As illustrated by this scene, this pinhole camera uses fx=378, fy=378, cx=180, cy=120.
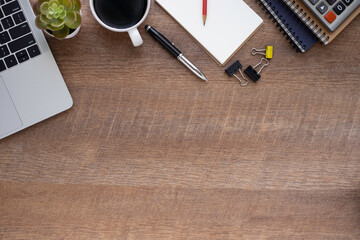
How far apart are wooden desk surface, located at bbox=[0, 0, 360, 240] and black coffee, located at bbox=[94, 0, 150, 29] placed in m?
0.06

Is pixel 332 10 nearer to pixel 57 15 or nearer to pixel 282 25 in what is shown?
pixel 282 25

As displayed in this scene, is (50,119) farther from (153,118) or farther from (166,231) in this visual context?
(166,231)

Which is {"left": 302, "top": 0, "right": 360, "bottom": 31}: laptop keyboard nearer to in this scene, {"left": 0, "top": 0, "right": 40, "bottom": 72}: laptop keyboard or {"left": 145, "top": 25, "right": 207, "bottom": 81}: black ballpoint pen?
{"left": 145, "top": 25, "right": 207, "bottom": 81}: black ballpoint pen

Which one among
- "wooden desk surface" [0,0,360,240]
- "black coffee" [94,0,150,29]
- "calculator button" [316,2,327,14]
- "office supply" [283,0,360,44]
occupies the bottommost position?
"wooden desk surface" [0,0,360,240]

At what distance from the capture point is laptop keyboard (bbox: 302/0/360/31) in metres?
0.79

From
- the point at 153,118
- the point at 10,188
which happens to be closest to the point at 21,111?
the point at 10,188

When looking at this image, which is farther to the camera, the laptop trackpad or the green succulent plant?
the laptop trackpad

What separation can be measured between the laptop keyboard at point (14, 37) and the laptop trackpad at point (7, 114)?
0.17 ft

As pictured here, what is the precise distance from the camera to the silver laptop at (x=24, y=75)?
798 millimetres

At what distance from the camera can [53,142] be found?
863 millimetres

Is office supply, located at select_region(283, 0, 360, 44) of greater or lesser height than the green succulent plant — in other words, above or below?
below

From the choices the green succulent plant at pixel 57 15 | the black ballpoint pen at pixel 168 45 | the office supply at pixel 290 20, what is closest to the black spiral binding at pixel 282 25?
the office supply at pixel 290 20

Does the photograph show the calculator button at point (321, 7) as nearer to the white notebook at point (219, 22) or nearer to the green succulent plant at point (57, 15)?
the white notebook at point (219, 22)

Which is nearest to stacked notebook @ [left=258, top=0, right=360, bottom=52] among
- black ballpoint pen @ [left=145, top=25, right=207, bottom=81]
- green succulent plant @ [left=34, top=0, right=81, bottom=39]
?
black ballpoint pen @ [left=145, top=25, right=207, bottom=81]
